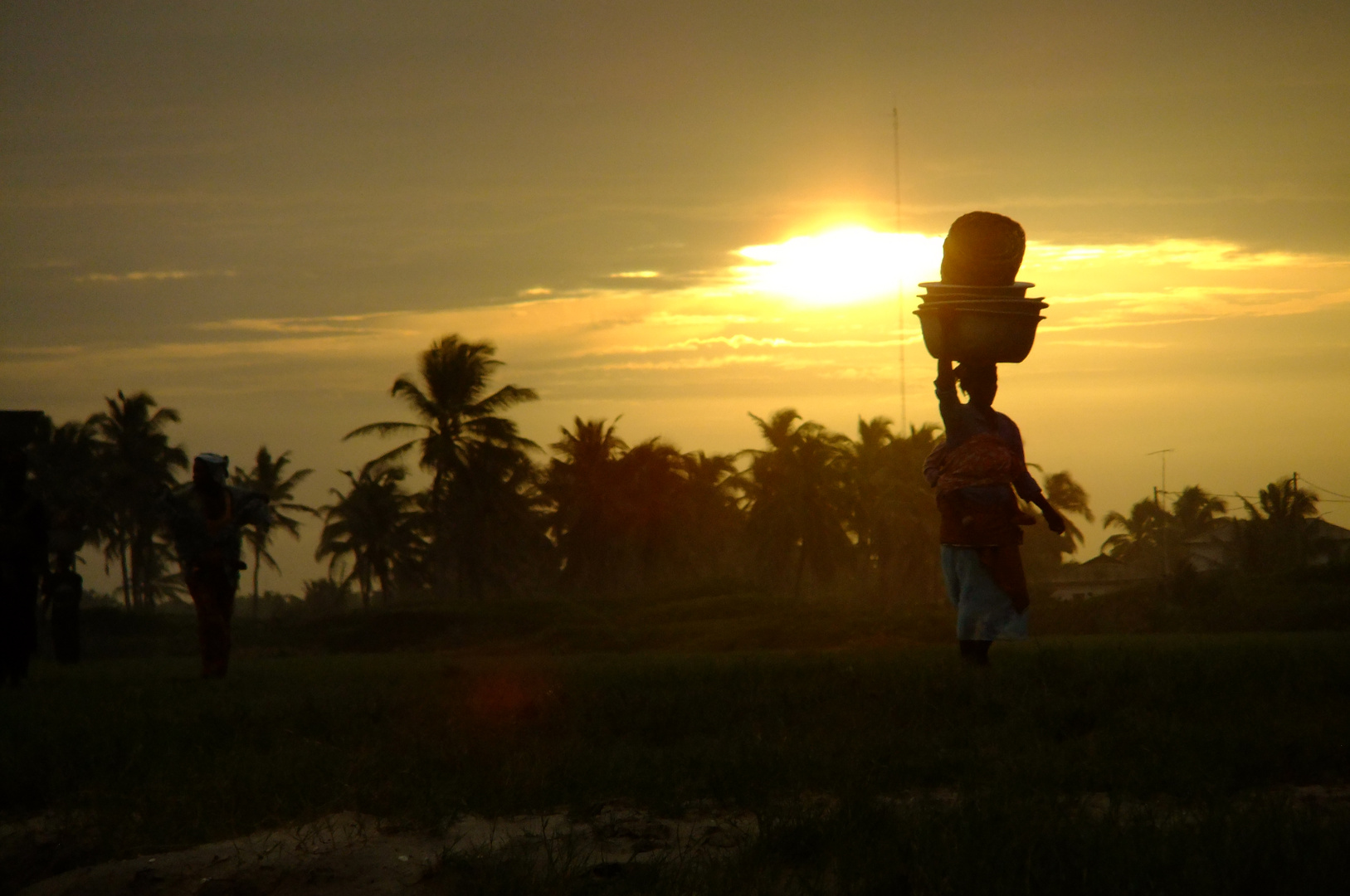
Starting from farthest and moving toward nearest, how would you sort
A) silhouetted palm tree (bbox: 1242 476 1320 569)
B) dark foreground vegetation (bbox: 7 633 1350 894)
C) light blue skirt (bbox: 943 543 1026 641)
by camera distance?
1. silhouetted palm tree (bbox: 1242 476 1320 569)
2. light blue skirt (bbox: 943 543 1026 641)
3. dark foreground vegetation (bbox: 7 633 1350 894)

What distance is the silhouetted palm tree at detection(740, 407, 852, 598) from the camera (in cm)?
5484

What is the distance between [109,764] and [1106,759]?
5.27 metres

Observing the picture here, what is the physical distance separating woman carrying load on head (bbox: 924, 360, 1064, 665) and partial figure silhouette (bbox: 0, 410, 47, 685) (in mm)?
8067

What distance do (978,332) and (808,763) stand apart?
3.03 m

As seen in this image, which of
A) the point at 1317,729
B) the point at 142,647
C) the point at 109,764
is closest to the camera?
the point at 1317,729

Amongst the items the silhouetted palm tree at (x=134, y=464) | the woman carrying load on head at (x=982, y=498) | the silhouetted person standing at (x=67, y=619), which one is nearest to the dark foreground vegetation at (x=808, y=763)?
the woman carrying load on head at (x=982, y=498)

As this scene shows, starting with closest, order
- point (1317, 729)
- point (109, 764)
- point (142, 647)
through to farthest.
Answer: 1. point (1317, 729)
2. point (109, 764)
3. point (142, 647)

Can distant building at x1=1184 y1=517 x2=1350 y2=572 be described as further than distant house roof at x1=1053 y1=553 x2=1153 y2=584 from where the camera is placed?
No

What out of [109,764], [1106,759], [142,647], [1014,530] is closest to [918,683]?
[1014,530]

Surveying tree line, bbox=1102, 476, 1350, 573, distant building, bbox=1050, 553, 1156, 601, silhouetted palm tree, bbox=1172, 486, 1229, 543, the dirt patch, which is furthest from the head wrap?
silhouetted palm tree, bbox=1172, 486, 1229, 543

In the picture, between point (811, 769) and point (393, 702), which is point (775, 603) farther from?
point (811, 769)

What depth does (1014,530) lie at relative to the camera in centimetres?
828

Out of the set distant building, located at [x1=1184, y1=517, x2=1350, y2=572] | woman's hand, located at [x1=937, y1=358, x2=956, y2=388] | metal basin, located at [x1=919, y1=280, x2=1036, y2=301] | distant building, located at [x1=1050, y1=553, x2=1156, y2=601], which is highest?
metal basin, located at [x1=919, y1=280, x2=1036, y2=301]

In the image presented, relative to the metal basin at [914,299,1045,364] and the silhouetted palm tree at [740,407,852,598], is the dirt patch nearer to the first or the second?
the metal basin at [914,299,1045,364]
